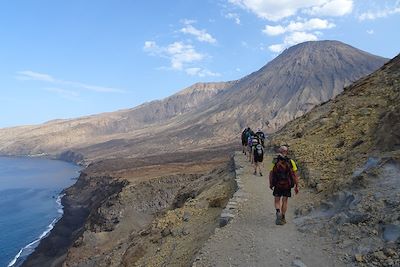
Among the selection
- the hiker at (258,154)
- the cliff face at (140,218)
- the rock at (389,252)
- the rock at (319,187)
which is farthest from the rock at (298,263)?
the hiker at (258,154)

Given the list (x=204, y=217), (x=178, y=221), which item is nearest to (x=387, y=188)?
(x=204, y=217)

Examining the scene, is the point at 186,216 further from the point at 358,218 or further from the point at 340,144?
the point at 358,218

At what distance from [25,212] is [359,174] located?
7871 cm

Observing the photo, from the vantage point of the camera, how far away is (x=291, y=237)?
11102mm

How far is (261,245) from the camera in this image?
418 inches

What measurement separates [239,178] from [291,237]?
793cm

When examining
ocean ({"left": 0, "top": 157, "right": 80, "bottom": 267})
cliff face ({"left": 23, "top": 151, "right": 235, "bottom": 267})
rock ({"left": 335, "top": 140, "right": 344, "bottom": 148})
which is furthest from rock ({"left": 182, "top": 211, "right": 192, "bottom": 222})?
ocean ({"left": 0, "top": 157, "right": 80, "bottom": 267})

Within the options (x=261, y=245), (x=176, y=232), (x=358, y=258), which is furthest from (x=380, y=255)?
(x=176, y=232)

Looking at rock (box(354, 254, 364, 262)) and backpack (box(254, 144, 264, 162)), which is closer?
rock (box(354, 254, 364, 262))

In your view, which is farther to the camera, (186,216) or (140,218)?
(140,218)

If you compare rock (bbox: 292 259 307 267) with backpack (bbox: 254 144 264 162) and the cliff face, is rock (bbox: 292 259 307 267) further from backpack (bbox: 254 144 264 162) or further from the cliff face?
backpack (bbox: 254 144 264 162)

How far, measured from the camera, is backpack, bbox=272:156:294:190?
1171 cm

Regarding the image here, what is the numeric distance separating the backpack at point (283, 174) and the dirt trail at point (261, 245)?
46.3 inches

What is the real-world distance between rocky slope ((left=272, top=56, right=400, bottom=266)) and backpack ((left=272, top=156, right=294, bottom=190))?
121cm
